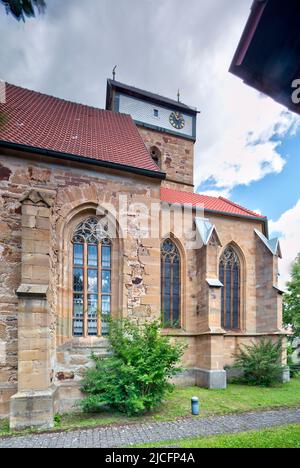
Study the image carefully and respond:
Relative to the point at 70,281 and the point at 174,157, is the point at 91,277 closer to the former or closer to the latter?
the point at 70,281

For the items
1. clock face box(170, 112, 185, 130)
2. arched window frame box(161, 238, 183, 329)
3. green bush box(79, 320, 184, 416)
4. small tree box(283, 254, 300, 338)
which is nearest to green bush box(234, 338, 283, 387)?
arched window frame box(161, 238, 183, 329)

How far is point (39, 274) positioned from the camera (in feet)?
25.2

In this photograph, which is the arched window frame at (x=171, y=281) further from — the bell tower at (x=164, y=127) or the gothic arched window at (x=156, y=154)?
the gothic arched window at (x=156, y=154)

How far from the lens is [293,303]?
63.7 ft

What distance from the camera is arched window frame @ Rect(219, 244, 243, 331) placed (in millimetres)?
13914

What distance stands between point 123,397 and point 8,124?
29.6 ft

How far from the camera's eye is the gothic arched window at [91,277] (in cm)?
938

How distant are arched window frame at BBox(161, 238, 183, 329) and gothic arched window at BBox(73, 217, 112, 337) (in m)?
3.46

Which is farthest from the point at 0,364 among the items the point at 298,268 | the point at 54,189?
the point at 298,268

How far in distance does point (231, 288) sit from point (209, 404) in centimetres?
611

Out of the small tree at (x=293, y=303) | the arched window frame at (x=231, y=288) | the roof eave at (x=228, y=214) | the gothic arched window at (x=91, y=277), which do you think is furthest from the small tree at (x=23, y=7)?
the small tree at (x=293, y=303)

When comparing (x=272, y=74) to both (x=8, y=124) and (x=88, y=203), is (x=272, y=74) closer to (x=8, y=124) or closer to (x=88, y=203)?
(x=88, y=203)

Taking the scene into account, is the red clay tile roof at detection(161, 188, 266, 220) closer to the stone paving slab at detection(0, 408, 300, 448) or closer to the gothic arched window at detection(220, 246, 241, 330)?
the gothic arched window at detection(220, 246, 241, 330)

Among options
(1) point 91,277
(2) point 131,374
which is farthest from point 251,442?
(1) point 91,277
